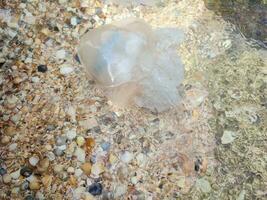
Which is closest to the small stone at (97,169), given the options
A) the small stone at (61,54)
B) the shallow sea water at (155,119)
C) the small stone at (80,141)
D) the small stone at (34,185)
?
the shallow sea water at (155,119)

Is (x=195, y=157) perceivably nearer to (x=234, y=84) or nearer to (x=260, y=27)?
(x=234, y=84)

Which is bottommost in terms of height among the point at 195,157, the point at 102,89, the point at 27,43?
the point at 195,157

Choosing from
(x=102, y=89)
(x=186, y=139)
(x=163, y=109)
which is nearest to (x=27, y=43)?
(x=102, y=89)

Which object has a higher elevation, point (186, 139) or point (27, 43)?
point (27, 43)

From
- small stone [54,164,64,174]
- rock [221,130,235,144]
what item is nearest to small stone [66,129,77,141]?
small stone [54,164,64,174]

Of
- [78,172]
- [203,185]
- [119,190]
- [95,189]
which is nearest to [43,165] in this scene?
[78,172]

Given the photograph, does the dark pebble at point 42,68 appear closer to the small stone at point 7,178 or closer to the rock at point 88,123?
the rock at point 88,123

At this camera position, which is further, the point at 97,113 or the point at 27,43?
the point at 27,43

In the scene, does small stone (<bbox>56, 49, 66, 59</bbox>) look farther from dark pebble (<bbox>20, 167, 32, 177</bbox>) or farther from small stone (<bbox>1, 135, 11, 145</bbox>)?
dark pebble (<bbox>20, 167, 32, 177</bbox>)

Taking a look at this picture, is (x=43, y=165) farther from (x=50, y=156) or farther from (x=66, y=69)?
(x=66, y=69)

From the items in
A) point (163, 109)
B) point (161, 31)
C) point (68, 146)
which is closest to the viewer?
point (68, 146)
